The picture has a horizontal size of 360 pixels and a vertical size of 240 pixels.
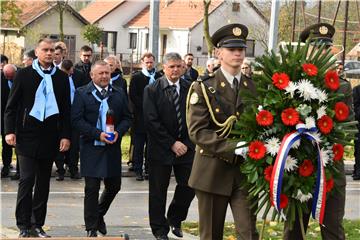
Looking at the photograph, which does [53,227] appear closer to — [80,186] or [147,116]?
[147,116]

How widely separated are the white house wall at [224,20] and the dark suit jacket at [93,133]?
55.2 meters

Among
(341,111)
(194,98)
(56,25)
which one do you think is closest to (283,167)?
(341,111)

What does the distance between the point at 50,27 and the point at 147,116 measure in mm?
55997

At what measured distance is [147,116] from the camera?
10.0m

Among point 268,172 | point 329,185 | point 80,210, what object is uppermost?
point 268,172

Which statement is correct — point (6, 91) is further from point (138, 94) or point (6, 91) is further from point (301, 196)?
point (301, 196)

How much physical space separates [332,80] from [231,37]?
3.09 ft

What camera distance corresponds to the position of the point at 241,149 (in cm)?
689

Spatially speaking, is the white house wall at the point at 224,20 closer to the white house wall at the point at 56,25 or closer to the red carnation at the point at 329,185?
the white house wall at the point at 56,25

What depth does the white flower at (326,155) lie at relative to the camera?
695 centimetres

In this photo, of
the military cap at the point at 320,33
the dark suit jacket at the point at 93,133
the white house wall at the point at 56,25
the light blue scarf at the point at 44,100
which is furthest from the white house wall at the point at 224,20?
the military cap at the point at 320,33

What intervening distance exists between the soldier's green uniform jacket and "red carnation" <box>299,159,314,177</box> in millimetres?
524

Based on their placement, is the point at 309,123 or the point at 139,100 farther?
the point at 139,100

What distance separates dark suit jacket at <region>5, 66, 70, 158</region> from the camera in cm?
966
